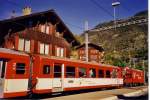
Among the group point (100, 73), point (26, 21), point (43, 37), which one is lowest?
point (100, 73)

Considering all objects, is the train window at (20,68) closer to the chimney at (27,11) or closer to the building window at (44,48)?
the building window at (44,48)

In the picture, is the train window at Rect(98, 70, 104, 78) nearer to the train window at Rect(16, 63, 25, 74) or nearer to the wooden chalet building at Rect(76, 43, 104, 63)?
the train window at Rect(16, 63, 25, 74)

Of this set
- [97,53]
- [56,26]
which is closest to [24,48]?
[56,26]

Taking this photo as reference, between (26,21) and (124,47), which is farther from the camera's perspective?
(124,47)

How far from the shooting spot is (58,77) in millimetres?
14617

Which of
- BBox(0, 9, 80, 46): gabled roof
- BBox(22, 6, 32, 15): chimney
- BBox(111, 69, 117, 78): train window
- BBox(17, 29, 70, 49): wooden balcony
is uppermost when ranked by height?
BBox(22, 6, 32, 15): chimney

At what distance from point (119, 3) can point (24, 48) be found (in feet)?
37.6

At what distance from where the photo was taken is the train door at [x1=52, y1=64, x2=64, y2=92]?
47.0ft

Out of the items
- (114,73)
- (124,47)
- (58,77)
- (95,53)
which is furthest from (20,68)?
(95,53)

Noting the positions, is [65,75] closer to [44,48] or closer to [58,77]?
[58,77]

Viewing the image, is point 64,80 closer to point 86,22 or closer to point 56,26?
point 86,22

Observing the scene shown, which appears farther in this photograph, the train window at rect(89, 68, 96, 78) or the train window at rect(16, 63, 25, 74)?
the train window at rect(89, 68, 96, 78)

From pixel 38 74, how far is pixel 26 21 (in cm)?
1002

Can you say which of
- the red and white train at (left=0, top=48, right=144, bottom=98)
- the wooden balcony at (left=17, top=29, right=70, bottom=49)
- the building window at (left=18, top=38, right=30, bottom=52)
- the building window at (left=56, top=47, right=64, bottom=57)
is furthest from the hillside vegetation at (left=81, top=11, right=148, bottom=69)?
the red and white train at (left=0, top=48, right=144, bottom=98)
